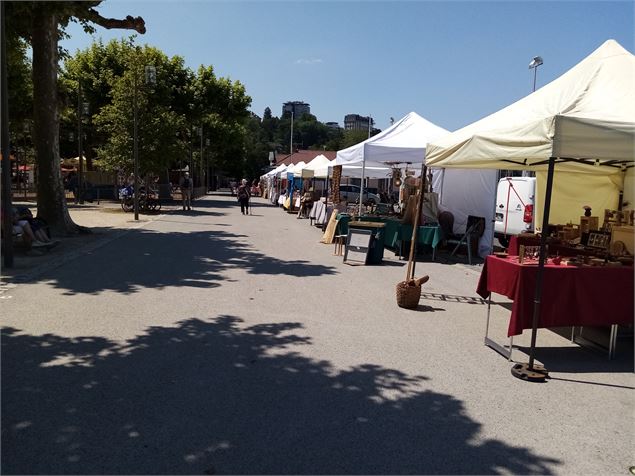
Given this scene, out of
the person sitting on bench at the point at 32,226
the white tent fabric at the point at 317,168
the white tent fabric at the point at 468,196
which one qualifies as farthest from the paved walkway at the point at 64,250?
the white tent fabric at the point at 468,196

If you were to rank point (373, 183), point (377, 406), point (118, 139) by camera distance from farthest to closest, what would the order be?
1. point (373, 183)
2. point (118, 139)
3. point (377, 406)

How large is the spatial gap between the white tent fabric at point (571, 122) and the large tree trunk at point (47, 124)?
1106cm

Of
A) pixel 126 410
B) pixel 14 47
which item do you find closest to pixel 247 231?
pixel 14 47

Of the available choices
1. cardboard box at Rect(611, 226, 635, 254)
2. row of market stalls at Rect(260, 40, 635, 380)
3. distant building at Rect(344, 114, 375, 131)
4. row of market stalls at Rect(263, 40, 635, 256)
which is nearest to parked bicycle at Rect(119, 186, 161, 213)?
row of market stalls at Rect(263, 40, 635, 256)

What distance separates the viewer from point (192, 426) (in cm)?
367

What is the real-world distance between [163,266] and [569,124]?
7723 mm

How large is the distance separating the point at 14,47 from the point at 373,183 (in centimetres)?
4178

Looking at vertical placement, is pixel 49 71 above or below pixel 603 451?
above

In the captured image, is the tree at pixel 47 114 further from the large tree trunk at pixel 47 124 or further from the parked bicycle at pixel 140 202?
the parked bicycle at pixel 140 202

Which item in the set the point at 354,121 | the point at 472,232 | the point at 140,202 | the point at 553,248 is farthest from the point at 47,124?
the point at 354,121

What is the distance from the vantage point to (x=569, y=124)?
4.77 meters

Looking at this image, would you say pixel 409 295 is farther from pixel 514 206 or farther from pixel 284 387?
pixel 514 206

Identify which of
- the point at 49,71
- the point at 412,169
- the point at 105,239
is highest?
the point at 49,71

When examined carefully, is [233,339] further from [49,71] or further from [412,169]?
[412,169]
